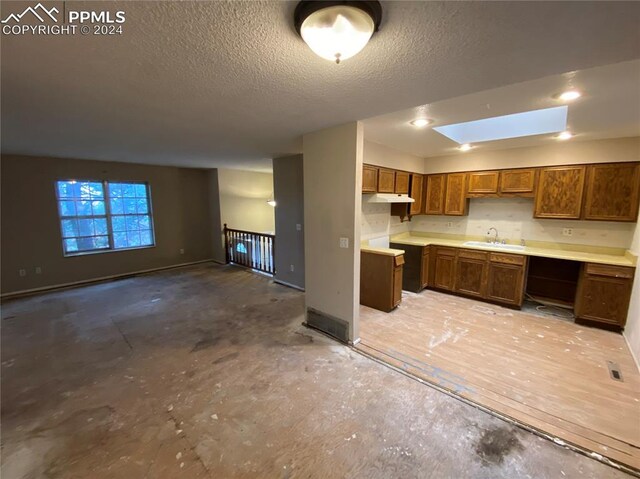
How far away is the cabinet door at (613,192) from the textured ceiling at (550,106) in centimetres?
42

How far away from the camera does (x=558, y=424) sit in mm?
1911

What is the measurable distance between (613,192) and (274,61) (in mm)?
4530

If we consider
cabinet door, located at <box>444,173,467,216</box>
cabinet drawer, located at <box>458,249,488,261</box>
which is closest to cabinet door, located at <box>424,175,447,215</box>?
cabinet door, located at <box>444,173,467,216</box>

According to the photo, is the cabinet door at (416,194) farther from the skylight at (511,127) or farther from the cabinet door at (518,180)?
the cabinet door at (518,180)

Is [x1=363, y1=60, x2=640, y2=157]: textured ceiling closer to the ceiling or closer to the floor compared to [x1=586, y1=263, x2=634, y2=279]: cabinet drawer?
closer to the ceiling

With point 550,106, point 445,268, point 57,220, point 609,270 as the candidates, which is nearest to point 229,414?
point 550,106

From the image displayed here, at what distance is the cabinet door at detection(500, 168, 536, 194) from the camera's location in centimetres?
397

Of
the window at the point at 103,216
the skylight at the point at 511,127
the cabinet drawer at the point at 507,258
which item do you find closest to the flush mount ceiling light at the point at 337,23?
the skylight at the point at 511,127

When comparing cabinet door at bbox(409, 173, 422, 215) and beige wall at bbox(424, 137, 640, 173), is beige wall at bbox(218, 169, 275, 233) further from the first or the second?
beige wall at bbox(424, 137, 640, 173)

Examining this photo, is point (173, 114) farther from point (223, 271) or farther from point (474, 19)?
point (223, 271)

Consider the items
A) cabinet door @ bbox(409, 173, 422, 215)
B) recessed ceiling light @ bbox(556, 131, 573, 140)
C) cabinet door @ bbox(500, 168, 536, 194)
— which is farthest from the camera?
cabinet door @ bbox(409, 173, 422, 215)

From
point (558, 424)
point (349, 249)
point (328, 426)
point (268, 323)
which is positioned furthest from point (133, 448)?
point (558, 424)

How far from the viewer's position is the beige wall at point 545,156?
132 inches

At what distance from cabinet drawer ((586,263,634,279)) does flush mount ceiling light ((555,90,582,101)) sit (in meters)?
2.30
